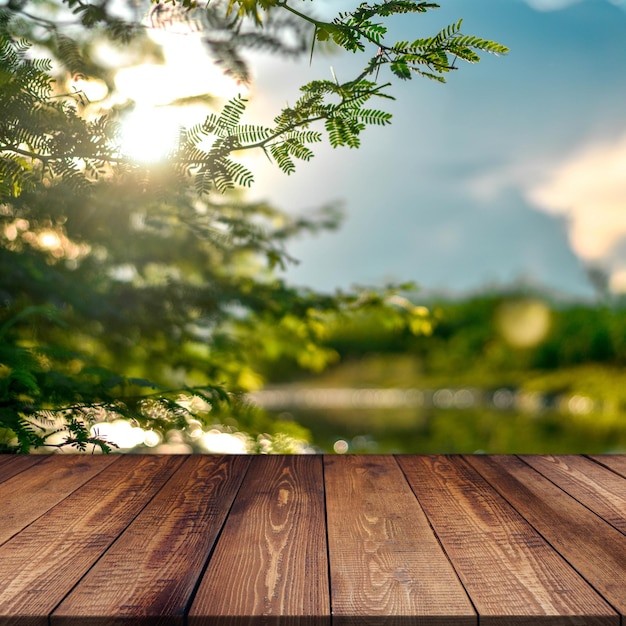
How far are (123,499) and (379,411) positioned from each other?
582 inches

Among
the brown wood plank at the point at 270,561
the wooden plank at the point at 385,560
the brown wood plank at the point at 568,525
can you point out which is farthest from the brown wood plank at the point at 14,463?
the brown wood plank at the point at 568,525

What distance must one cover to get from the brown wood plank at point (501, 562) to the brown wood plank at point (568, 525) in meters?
0.02

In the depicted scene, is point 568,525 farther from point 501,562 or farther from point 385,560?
point 385,560

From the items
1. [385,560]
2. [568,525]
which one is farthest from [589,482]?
[385,560]

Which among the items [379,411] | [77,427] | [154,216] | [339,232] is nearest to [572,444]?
[379,411]

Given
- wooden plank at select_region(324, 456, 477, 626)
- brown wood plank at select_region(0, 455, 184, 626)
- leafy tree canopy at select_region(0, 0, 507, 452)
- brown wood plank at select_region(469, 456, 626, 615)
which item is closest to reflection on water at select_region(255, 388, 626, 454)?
leafy tree canopy at select_region(0, 0, 507, 452)

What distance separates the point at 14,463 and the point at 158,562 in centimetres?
97

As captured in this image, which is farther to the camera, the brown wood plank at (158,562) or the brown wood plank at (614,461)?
the brown wood plank at (614,461)

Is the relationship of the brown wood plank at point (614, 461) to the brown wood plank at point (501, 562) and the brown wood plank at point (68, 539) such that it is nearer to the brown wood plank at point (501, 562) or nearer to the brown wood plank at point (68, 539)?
the brown wood plank at point (501, 562)

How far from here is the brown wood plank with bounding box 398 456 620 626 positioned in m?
1.09

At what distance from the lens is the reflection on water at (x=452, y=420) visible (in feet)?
37.6

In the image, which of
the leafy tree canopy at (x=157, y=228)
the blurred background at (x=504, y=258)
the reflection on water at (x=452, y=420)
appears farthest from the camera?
the blurred background at (x=504, y=258)

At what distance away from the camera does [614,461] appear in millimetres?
2145

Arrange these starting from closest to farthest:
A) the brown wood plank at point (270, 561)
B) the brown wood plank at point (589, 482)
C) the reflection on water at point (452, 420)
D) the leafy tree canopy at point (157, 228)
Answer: the brown wood plank at point (270, 561) → the leafy tree canopy at point (157, 228) → the brown wood plank at point (589, 482) → the reflection on water at point (452, 420)
